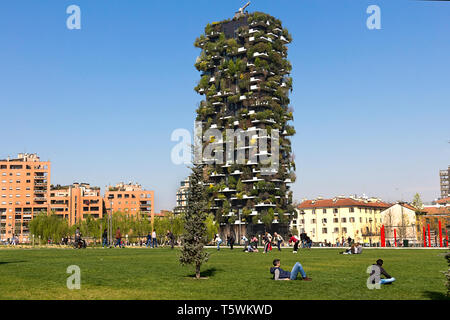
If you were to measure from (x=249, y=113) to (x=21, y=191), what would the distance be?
11121 centimetres

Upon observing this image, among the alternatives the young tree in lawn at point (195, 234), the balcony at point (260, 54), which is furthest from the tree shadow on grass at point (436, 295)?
the balcony at point (260, 54)

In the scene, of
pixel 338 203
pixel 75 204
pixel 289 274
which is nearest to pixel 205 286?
pixel 289 274

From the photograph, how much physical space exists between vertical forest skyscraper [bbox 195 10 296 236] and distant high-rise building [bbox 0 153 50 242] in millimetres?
92866

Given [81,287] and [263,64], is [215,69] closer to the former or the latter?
[263,64]

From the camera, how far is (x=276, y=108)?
116 m

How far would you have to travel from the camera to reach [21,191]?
18788cm

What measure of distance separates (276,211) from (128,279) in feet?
314

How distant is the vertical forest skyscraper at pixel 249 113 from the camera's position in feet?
372

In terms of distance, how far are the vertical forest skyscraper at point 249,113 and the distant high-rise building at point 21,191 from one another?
305 ft

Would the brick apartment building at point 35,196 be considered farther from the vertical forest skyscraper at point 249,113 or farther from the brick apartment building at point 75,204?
the vertical forest skyscraper at point 249,113

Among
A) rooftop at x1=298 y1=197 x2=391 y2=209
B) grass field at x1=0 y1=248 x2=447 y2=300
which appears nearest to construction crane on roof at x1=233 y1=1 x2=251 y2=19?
rooftop at x1=298 y1=197 x2=391 y2=209

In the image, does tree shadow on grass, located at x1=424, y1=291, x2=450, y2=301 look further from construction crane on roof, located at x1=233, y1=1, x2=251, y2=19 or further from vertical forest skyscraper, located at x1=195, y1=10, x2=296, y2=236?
construction crane on roof, located at x1=233, y1=1, x2=251, y2=19

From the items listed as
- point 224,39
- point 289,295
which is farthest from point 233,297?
point 224,39

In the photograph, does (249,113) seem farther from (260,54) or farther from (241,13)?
(241,13)
